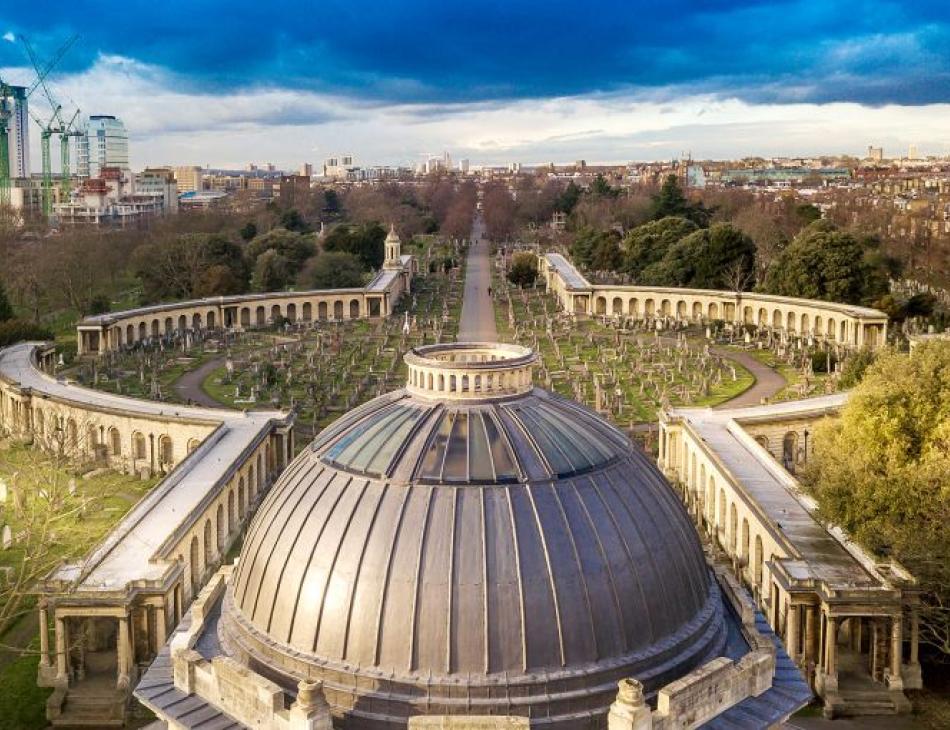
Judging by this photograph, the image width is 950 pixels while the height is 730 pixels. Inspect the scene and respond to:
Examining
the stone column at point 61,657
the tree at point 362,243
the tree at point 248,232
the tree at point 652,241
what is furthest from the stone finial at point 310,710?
the tree at point 248,232

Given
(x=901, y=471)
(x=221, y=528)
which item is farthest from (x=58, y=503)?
(x=901, y=471)

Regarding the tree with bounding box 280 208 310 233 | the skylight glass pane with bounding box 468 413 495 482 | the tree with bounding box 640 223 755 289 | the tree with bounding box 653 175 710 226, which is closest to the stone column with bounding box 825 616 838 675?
the skylight glass pane with bounding box 468 413 495 482

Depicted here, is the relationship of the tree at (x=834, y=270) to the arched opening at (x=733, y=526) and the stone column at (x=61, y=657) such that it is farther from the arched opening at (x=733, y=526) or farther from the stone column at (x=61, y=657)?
the stone column at (x=61, y=657)

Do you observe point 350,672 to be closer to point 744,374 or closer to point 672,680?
point 672,680

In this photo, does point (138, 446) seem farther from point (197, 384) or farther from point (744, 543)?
point (744, 543)

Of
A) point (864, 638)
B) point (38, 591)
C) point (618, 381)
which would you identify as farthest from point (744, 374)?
point (38, 591)

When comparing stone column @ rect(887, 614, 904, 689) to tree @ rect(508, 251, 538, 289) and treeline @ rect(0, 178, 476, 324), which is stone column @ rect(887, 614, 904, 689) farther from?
tree @ rect(508, 251, 538, 289)

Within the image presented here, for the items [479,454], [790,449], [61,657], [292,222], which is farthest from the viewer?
[292,222]
